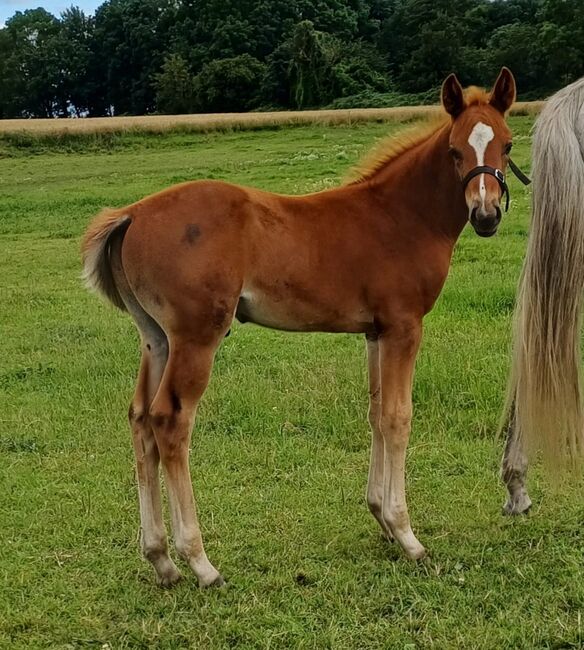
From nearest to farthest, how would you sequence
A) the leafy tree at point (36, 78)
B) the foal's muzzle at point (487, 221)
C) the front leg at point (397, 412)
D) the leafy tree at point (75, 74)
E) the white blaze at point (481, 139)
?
1. the foal's muzzle at point (487, 221)
2. the white blaze at point (481, 139)
3. the front leg at point (397, 412)
4. the leafy tree at point (36, 78)
5. the leafy tree at point (75, 74)

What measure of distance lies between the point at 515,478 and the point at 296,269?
154 centimetres

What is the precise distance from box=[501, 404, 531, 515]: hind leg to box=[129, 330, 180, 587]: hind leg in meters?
1.64

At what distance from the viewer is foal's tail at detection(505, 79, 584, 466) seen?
328cm

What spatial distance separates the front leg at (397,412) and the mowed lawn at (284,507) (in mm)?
169

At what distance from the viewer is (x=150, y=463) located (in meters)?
3.12

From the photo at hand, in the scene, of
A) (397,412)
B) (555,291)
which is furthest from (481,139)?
(397,412)

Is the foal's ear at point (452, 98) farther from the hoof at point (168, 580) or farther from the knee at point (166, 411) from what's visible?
the hoof at point (168, 580)

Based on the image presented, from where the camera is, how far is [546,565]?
3191 millimetres

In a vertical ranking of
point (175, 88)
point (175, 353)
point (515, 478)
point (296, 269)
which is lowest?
point (515, 478)

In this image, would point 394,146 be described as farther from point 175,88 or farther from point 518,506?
point 175,88

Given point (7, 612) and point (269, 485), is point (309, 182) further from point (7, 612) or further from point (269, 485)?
point (7, 612)

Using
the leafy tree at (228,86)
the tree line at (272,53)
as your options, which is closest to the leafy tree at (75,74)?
the tree line at (272,53)

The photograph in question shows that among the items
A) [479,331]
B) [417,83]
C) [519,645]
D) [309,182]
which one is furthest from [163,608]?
[417,83]

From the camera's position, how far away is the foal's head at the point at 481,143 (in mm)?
2859
